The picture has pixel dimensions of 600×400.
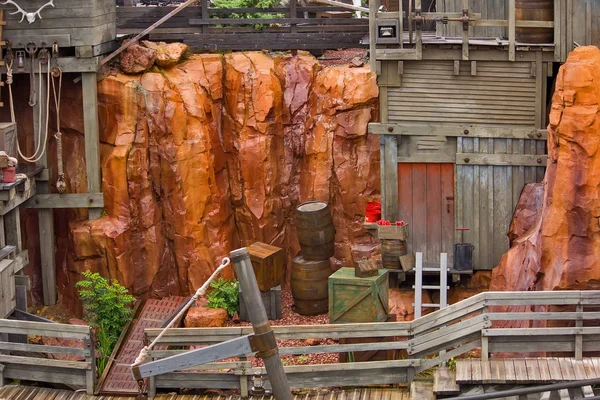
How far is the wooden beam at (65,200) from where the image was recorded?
763 inches

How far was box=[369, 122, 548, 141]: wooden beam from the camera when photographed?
17750 millimetres

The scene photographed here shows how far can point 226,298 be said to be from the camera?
18.5 meters

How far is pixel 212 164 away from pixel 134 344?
4.06 m

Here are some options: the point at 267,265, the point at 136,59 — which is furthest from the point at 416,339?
the point at 136,59

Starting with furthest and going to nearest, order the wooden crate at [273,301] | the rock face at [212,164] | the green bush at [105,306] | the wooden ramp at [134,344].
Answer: the rock face at [212,164]
the wooden crate at [273,301]
the green bush at [105,306]
the wooden ramp at [134,344]

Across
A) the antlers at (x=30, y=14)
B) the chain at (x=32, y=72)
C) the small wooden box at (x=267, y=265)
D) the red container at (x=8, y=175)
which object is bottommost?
the small wooden box at (x=267, y=265)

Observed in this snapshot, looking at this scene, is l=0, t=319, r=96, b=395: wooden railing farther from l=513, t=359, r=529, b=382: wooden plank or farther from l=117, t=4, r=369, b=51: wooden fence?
l=117, t=4, r=369, b=51: wooden fence

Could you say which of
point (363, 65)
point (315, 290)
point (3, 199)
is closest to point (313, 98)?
point (363, 65)

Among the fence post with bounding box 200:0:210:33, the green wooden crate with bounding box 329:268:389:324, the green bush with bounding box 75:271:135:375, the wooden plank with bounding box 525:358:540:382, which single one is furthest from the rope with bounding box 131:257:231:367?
the fence post with bounding box 200:0:210:33

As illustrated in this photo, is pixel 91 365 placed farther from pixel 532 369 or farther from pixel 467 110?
pixel 467 110

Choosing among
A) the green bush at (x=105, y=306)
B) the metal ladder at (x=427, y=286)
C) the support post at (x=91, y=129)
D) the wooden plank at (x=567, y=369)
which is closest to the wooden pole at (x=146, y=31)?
the support post at (x=91, y=129)

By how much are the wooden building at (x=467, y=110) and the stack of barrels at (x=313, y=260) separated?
1.18 meters

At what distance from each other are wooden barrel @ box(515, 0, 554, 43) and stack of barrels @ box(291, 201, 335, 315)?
14.7ft

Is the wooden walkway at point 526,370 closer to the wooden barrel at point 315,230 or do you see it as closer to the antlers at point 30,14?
the wooden barrel at point 315,230
